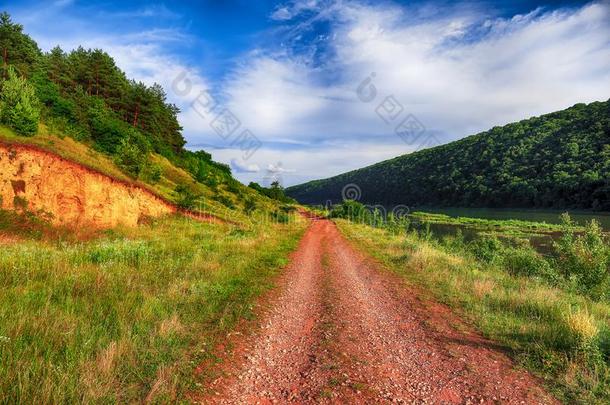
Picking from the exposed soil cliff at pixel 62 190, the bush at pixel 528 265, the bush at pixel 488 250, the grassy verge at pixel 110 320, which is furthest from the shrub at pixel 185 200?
the bush at pixel 528 265

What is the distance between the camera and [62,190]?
21.2 m

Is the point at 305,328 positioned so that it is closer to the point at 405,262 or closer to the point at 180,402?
the point at 180,402

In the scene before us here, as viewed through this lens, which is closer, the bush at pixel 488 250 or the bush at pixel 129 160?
the bush at pixel 488 250

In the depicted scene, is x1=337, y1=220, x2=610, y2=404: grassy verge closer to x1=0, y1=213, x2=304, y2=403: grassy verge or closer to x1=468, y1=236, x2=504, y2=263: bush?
x1=0, y1=213, x2=304, y2=403: grassy verge

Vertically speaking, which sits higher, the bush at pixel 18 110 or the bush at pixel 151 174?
the bush at pixel 18 110

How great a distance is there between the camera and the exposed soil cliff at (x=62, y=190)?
1966cm

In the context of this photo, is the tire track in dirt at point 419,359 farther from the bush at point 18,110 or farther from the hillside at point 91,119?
the bush at point 18,110

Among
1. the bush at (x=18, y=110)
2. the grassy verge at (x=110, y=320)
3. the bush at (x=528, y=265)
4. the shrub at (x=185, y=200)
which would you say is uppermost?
the bush at (x=18, y=110)

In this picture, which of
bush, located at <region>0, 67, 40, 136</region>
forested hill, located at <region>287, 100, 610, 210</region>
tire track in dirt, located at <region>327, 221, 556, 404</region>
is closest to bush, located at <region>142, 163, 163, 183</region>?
bush, located at <region>0, 67, 40, 136</region>

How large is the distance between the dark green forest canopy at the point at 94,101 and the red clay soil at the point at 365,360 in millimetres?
25746

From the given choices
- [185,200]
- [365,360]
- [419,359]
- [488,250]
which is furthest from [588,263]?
[185,200]

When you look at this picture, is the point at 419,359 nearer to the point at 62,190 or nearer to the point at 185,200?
the point at 62,190

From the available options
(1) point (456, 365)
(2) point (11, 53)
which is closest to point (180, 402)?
(1) point (456, 365)

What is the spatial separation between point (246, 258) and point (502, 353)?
36.4 feet
